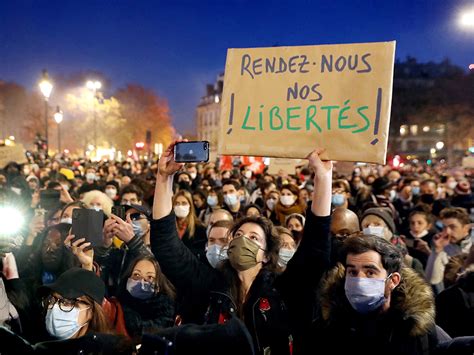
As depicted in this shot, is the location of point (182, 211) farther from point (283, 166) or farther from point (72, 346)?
point (283, 166)

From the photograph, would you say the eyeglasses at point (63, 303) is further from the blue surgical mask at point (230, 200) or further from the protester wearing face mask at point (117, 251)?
the blue surgical mask at point (230, 200)

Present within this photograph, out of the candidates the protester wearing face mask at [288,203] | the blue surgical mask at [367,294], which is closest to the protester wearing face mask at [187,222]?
the protester wearing face mask at [288,203]

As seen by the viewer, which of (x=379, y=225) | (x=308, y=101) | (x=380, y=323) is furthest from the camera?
(x=379, y=225)

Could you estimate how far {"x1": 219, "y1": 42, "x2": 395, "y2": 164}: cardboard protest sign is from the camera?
3.17m

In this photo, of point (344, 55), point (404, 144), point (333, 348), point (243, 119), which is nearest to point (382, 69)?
point (344, 55)

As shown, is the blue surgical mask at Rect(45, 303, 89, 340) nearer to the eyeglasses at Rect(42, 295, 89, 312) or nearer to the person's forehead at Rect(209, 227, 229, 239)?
the eyeglasses at Rect(42, 295, 89, 312)

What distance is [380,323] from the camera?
113 inches

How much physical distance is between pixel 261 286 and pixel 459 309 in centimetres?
144

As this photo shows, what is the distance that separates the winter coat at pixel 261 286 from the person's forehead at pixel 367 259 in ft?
0.47

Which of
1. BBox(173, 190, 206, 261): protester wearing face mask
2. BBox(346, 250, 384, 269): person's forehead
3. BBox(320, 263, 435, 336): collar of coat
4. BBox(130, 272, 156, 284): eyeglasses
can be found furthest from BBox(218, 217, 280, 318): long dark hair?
BBox(173, 190, 206, 261): protester wearing face mask

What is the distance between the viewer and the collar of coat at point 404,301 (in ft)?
9.06

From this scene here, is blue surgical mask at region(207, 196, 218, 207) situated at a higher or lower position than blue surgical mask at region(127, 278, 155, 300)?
higher

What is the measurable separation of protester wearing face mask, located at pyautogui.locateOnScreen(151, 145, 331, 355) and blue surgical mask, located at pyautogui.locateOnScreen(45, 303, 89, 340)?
1.85ft

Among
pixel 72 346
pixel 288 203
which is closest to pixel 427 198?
pixel 288 203
